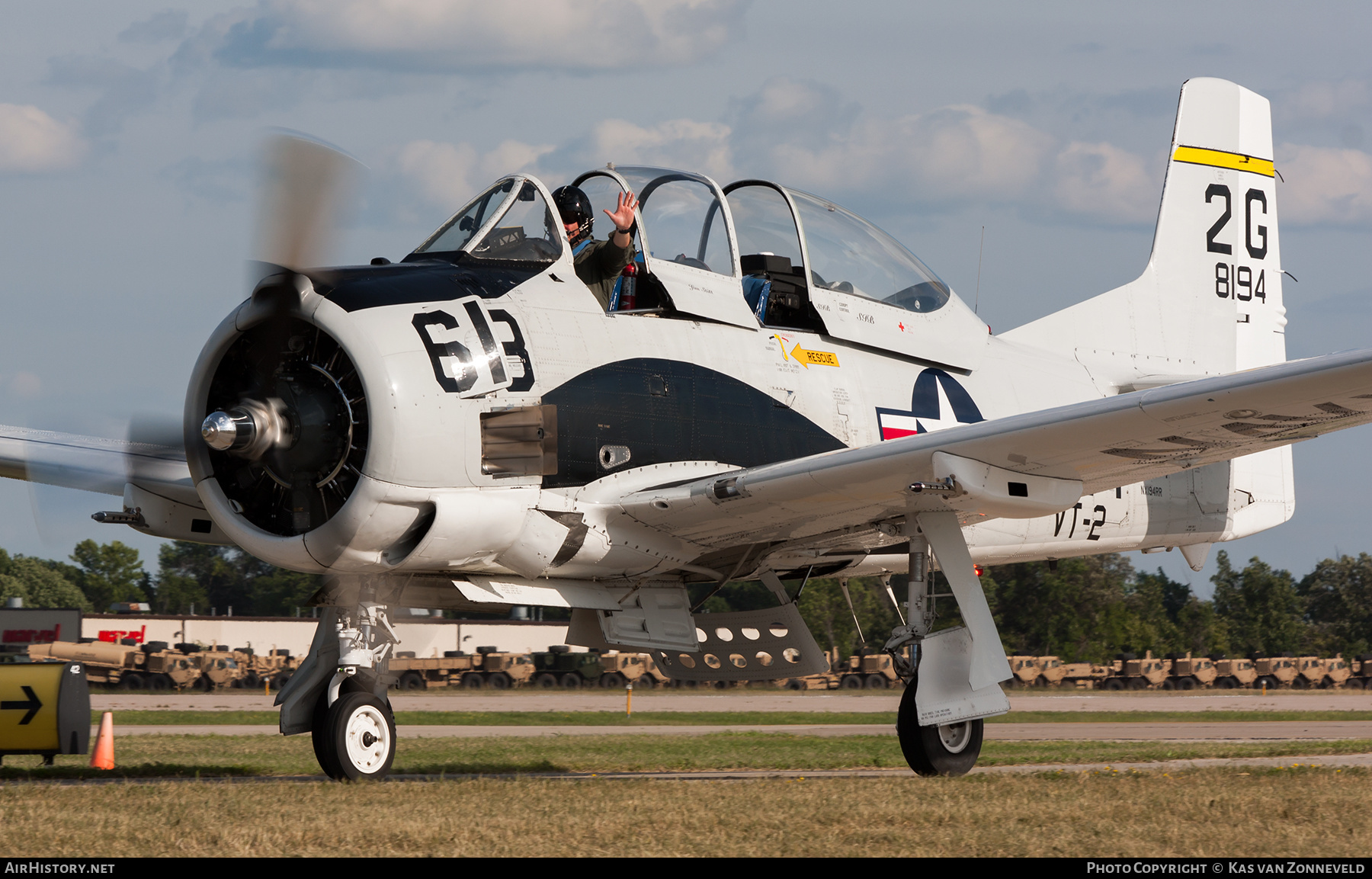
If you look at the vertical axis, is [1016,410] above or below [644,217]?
below

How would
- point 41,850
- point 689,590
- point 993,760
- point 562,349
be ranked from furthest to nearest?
1. point 993,760
2. point 689,590
3. point 562,349
4. point 41,850

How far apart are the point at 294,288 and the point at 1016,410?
7.40m

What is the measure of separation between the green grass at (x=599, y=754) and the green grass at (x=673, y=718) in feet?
16.8

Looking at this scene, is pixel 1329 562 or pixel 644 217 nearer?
pixel 644 217

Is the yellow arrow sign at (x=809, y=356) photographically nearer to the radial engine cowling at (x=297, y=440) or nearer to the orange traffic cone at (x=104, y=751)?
the radial engine cowling at (x=297, y=440)

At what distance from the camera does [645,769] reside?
13500mm

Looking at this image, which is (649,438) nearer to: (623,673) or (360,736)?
(360,736)

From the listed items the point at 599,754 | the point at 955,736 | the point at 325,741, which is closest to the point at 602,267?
the point at 325,741

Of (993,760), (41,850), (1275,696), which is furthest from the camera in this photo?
(1275,696)

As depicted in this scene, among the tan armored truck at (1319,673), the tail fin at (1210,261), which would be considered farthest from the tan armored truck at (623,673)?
the tail fin at (1210,261)

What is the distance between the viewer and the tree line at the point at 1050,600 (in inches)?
2749

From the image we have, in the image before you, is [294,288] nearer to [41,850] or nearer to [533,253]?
[533,253]

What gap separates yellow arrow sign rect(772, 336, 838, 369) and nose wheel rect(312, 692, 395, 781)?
441 cm

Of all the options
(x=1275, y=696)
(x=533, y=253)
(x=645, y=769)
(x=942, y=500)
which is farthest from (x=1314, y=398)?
(x=1275, y=696)
